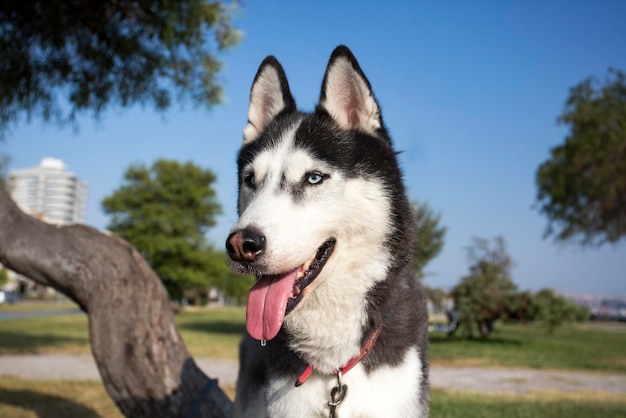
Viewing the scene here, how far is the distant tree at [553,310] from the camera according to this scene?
22.4 m

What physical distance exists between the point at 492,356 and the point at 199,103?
11.6m

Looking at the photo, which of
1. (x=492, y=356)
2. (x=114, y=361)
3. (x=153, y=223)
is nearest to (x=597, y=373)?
(x=492, y=356)

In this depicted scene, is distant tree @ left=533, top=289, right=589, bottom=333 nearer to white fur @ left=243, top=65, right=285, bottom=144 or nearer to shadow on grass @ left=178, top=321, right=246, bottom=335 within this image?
shadow on grass @ left=178, top=321, right=246, bottom=335

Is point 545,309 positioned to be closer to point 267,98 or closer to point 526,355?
point 526,355

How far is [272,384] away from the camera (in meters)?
3.24

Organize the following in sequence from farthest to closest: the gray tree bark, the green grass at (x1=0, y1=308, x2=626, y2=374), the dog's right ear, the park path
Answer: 1. the green grass at (x1=0, y1=308, x2=626, y2=374)
2. the park path
3. the gray tree bark
4. the dog's right ear

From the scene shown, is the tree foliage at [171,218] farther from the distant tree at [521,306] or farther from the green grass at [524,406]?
the green grass at [524,406]

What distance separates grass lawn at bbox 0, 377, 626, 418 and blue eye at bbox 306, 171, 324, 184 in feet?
18.5

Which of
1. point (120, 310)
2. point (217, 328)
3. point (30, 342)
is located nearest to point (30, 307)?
point (217, 328)

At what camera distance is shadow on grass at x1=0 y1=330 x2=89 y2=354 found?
53.0 ft

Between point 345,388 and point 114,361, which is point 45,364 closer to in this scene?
point 114,361

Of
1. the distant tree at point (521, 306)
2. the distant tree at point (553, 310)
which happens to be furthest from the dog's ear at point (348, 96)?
the distant tree at point (521, 306)

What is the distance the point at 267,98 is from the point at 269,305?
1.45m

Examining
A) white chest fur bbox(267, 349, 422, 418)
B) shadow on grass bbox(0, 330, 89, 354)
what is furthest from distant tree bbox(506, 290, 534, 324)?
white chest fur bbox(267, 349, 422, 418)
